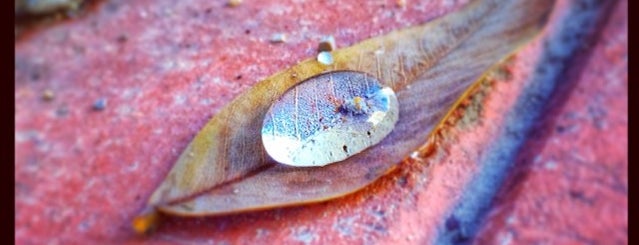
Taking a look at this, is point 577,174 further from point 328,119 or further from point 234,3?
point 234,3

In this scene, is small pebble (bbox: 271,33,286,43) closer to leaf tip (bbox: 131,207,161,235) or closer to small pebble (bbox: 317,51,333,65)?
small pebble (bbox: 317,51,333,65)

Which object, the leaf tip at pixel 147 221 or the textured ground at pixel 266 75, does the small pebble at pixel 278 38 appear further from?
the leaf tip at pixel 147 221

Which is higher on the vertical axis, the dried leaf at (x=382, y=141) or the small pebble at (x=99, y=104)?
the small pebble at (x=99, y=104)

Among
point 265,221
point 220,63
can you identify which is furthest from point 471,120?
point 220,63

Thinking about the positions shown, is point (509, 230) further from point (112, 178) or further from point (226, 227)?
point (112, 178)

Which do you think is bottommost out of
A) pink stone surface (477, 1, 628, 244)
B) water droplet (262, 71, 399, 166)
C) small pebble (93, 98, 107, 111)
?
pink stone surface (477, 1, 628, 244)

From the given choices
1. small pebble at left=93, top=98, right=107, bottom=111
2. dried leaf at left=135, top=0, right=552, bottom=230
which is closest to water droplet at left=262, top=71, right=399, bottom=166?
dried leaf at left=135, top=0, right=552, bottom=230

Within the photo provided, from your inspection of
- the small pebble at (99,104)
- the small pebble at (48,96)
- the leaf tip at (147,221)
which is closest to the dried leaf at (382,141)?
the leaf tip at (147,221)
